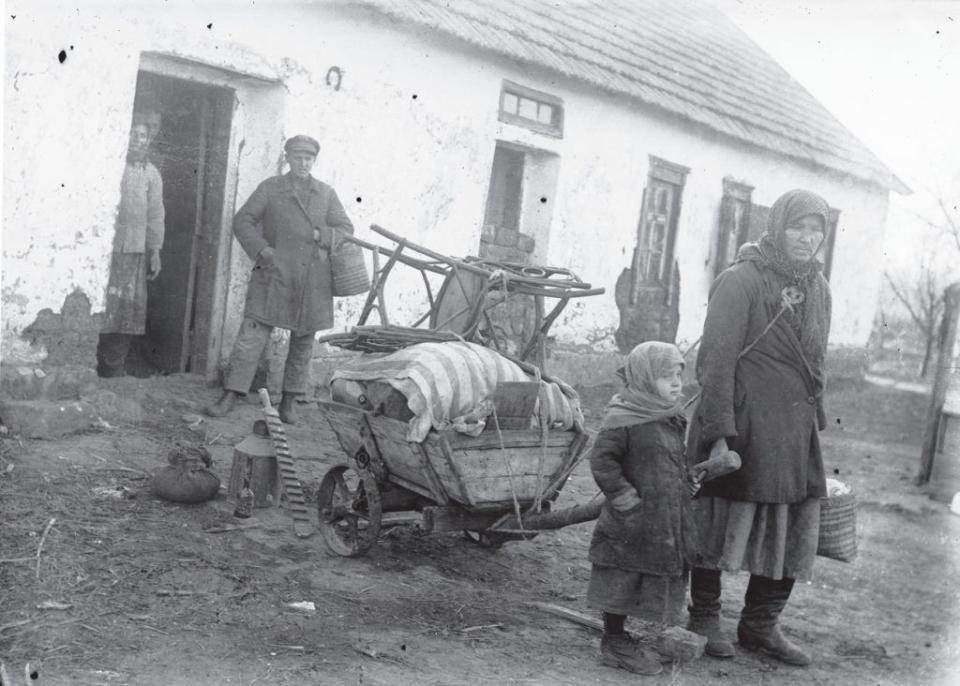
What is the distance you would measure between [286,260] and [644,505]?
163 inches

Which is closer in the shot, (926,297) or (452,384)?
(452,384)

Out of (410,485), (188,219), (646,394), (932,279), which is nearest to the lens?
(646,394)

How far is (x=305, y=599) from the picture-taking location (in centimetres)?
415

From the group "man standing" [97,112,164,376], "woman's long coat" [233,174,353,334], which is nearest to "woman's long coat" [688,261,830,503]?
"woman's long coat" [233,174,353,334]

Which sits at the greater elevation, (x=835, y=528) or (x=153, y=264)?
(x=153, y=264)

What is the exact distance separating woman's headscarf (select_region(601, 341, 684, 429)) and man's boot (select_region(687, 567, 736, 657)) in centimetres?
79

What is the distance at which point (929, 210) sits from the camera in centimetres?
1736

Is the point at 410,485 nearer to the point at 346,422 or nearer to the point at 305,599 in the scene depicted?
the point at 346,422

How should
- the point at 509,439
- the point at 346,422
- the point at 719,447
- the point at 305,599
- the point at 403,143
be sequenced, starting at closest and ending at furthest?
the point at 719,447 < the point at 305,599 < the point at 509,439 < the point at 346,422 < the point at 403,143

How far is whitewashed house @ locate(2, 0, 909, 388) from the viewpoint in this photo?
6.21 m

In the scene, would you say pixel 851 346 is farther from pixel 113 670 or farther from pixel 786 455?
pixel 113 670

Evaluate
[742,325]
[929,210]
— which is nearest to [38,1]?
[742,325]

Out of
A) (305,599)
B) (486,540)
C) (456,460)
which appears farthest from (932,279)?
(305,599)

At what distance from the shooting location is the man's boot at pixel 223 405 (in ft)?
22.6
